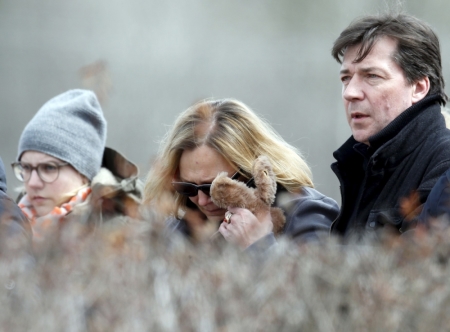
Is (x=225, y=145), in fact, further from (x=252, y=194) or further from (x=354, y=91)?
(x=354, y=91)

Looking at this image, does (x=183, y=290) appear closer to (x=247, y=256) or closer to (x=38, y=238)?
(x=247, y=256)

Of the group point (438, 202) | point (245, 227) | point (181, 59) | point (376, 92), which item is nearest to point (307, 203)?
point (245, 227)

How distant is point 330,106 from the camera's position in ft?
29.4

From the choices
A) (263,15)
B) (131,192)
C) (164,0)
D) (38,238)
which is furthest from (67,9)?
(38,238)

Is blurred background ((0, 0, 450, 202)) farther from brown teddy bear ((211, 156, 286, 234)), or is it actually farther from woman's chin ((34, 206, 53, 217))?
brown teddy bear ((211, 156, 286, 234))

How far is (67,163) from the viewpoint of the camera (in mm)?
4859

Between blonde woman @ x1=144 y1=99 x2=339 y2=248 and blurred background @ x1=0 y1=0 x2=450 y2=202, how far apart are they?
4064 millimetres

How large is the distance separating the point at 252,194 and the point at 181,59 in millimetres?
5340

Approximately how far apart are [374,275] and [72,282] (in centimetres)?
72

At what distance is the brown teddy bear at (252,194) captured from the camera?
3.53 m

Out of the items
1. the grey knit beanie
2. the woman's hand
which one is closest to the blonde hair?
the woman's hand

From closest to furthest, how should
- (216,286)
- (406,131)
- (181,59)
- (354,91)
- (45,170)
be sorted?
1. (216,286)
2. (406,131)
3. (354,91)
4. (45,170)
5. (181,59)

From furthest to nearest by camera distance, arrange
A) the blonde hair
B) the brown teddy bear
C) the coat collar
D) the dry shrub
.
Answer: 1. the blonde hair
2. the brown teddy bear
3. the coat collar
4. the dry shrub

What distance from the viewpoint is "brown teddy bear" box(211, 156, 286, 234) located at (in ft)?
11.6
